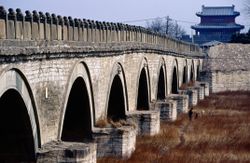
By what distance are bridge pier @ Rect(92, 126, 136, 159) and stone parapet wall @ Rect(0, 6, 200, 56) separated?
2.74 metres

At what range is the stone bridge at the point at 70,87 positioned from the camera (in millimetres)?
12852

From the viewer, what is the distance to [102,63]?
19547 millimetres

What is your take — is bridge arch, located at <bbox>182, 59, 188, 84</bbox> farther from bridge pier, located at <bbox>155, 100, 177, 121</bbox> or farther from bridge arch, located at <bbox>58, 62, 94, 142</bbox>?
bridge arch, located at <bbox>58, 62, 94, 142</bbox>

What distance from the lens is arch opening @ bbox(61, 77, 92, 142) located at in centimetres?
1806

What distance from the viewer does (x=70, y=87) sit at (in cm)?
1603

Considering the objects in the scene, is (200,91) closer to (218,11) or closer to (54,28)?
(54,28)

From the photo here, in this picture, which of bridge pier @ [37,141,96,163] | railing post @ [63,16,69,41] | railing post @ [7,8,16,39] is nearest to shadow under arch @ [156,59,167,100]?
railing post @ [63,16,69,41]

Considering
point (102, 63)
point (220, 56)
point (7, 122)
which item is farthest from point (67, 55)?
point (220, 56)

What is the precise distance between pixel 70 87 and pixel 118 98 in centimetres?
757

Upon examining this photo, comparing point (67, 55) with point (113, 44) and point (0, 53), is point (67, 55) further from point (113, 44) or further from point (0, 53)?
point (113, 44)

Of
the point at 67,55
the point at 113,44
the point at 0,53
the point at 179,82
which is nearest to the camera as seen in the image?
the point at 0,53

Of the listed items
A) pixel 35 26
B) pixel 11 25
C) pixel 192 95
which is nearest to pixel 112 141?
pixel 35 26

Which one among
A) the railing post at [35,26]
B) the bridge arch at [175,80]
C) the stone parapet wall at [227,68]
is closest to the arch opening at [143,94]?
the bridge arch at [175,80]

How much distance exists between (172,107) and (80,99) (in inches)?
517
